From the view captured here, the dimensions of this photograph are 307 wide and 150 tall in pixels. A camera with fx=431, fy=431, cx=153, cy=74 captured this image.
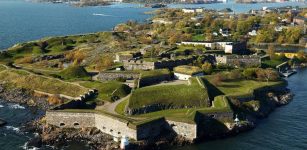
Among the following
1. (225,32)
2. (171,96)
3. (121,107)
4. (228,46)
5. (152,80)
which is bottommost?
(121,107)

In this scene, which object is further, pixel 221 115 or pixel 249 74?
pixel 249 74

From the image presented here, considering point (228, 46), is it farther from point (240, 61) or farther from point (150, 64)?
point (150, 64)

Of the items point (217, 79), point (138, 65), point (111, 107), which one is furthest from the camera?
point (138, 65)

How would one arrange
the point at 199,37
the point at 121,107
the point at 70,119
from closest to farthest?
the point at 70,119, the point at 121,107, the point at 199,37

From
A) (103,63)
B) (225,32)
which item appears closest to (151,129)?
(103,63)

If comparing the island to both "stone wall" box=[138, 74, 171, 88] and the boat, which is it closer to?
"stone wall" box=[138, 74, 171, 88]

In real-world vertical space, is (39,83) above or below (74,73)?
below

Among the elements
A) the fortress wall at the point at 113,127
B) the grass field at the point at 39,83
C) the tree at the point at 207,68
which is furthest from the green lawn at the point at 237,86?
the grass field at the point at 39,83

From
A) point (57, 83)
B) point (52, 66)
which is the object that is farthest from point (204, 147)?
point (52, 66)
